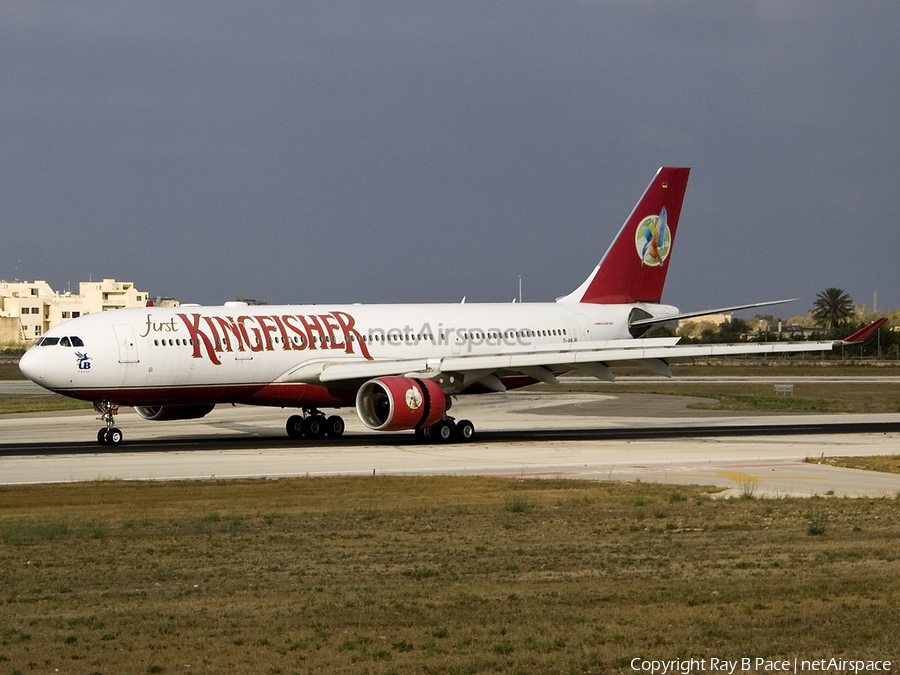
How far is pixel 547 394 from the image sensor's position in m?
66.3

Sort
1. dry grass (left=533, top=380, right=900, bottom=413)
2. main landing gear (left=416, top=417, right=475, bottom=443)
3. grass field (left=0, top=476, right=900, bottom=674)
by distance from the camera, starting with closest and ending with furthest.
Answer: grass field (left=0, top=476, right=900, bottom=674) → main landing gear (left=416, top=417, right=475, bottom=443) → dry grass (left=533, top=380, right=900, bottom=413)

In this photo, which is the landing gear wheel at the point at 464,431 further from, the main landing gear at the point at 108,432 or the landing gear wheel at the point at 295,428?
the main landing gear at the point at 108,432

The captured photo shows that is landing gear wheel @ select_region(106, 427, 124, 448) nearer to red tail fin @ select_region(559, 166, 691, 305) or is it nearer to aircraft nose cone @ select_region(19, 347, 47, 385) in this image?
aircraft nose cone @ select_region(19, 347, 47, 385)

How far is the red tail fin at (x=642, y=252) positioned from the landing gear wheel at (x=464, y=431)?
10490 mm

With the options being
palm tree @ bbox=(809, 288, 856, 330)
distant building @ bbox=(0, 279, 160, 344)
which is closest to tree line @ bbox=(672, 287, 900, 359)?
palm tree @ bbox=(809, 288, 856, 330)

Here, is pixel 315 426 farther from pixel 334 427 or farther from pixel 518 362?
pixel 518 362

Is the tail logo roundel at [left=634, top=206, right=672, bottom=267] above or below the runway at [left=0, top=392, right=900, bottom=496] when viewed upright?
above

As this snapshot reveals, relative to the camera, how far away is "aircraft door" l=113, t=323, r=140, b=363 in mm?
34656

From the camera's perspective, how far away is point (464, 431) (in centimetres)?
3781

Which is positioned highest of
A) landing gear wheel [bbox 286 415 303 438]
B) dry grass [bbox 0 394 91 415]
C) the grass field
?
dry grass [bbox 0 394 91 415]

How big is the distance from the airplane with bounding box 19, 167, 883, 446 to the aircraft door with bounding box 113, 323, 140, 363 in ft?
0.09

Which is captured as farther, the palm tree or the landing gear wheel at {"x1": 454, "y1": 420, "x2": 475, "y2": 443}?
the palm tree

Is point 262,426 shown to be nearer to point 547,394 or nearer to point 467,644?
point 547,394

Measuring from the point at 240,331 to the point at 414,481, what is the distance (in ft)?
40.9
